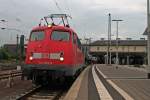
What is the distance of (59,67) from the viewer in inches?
762

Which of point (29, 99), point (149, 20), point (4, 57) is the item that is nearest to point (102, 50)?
point (4, 57)

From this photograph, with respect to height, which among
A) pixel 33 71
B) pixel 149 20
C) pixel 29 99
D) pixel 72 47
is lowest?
pixel 29 99

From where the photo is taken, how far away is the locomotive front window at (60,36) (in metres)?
20.5

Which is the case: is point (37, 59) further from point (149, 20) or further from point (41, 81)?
point (149, 20)

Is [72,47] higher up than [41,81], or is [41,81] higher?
[72,47]

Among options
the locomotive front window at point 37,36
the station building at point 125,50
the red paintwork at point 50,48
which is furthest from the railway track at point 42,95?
the station building at point 125,50

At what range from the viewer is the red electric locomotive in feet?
63.7

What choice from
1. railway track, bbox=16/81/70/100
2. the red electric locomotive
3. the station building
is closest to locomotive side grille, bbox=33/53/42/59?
the red electric locomotive

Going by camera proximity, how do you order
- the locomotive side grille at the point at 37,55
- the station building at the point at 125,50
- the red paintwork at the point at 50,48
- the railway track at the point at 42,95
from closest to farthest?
the railway track at the point at 42,95, the red paintwork at the point at 50,48, the locomotive side grille at the point at 37,55, the station building at the point at 125,50

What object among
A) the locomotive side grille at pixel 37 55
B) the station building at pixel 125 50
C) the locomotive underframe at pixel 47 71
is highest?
the station building at pixel 125 50

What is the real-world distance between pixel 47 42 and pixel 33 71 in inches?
68.5

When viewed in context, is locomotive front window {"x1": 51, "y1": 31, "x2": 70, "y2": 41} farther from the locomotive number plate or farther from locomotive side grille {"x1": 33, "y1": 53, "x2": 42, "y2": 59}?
locomotive side grille {"x1": 33, "y1": 53, "x2": 42, "y2": 59}

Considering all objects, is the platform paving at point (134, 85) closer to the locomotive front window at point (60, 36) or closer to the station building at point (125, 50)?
the locomotive front window at point (60, 36)

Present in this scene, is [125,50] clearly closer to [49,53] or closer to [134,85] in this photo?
[134,85]
